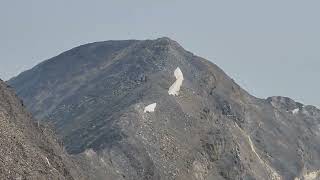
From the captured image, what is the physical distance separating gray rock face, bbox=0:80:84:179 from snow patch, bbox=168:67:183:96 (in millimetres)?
30121

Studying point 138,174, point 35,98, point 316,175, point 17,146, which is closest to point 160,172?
point 138,174

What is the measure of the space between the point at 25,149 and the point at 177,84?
155 feet

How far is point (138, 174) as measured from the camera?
79.2m

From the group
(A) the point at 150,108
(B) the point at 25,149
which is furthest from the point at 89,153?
(B) the point at 25,149

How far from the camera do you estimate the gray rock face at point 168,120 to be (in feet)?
275

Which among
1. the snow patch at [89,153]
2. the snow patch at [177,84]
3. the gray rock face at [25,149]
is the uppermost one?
the snow patch at [177,84]

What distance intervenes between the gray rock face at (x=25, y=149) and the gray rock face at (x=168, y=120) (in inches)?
404

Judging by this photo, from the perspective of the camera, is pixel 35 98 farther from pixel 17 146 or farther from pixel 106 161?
pixel 17 146

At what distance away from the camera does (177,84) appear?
336ft

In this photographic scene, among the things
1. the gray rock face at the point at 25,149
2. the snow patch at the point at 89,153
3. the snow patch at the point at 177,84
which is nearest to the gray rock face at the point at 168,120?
the snow patch at the point at 89,153

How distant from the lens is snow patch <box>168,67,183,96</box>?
99.5 metres

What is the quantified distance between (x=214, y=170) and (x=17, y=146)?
131 feet

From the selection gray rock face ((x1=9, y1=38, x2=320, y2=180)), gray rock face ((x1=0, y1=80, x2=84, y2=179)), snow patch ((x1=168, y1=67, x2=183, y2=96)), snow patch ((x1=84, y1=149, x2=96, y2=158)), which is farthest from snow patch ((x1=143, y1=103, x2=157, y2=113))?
gray rock face ((x1=0, y1=80, x2=84, y2=179))

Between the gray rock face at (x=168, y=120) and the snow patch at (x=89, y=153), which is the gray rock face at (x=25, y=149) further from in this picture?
the gray rock face at (x=168, y=120)
